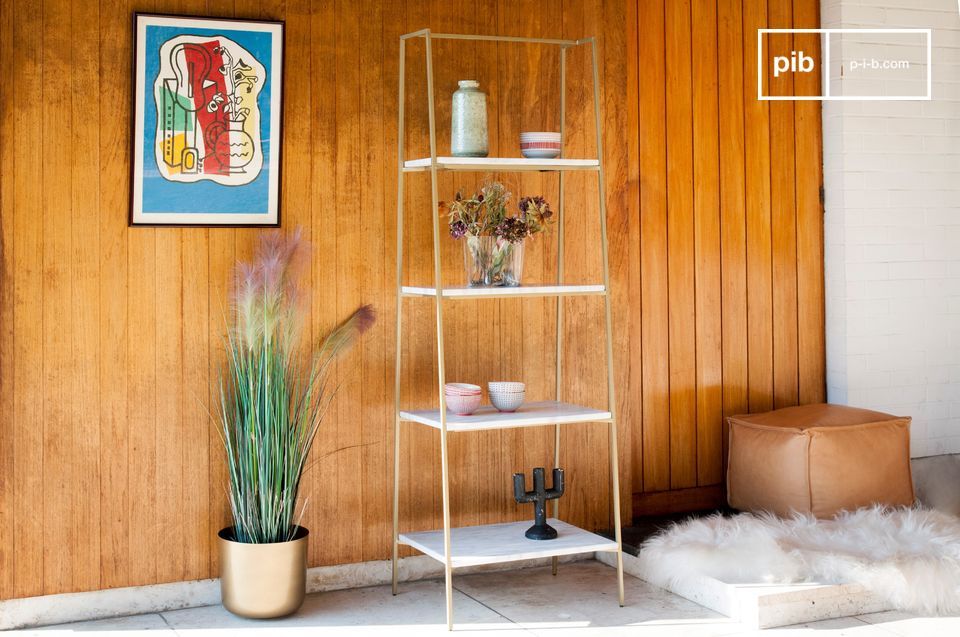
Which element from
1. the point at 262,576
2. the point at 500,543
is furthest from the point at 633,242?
the point at 262,576

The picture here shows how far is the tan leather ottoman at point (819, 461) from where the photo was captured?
4.38m

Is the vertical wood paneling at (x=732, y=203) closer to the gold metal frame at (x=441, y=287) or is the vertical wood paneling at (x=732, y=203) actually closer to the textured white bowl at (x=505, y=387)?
the gold metal frame at (x=441, y=287)

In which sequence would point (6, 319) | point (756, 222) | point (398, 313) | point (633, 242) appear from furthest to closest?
point (756, 222) < point (633, 242) < point (398, 313) < point (6, 319)

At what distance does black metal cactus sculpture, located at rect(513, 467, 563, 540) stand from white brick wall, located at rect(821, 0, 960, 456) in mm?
1663

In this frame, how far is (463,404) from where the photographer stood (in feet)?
12.8

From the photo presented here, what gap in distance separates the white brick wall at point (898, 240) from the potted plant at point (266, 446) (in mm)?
2323

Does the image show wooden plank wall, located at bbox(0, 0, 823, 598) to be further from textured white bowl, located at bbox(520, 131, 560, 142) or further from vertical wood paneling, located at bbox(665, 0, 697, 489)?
textured white bowl, located at bbox(520, 131, 560, 142)

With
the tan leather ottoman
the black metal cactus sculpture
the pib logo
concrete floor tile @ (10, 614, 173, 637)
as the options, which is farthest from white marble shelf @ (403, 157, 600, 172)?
concrete floor tile @ (10, 614, 173, 637)

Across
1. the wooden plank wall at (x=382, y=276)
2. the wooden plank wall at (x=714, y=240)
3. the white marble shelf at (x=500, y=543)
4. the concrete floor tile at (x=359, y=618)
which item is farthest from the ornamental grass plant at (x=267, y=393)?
the wooden plank wall at (x=714, y=240)

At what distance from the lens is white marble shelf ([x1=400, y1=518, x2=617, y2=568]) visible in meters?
3.76

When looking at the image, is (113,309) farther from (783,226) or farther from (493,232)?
(783,226)

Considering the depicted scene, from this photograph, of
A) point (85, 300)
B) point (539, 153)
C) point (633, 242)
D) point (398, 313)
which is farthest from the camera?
point (633, 242)

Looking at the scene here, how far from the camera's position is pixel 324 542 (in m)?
4.09

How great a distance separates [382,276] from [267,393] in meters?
0.69
